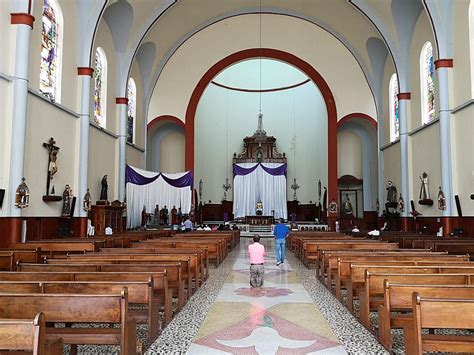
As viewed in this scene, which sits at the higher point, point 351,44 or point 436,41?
point 351,44

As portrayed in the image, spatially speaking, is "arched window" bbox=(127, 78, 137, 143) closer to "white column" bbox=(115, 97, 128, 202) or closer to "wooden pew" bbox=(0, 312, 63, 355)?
"white column" bbox=(115, 97, 128, 202)

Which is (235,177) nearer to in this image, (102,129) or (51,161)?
(102,129)

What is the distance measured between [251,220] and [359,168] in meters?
6.72

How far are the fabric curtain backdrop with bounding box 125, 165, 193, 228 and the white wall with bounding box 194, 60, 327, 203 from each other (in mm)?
7954

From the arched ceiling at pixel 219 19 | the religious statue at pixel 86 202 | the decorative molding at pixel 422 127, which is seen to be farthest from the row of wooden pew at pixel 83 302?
the arched ceiling at pixel 219 19

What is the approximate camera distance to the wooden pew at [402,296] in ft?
10.8

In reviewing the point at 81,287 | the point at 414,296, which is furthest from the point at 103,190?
the point at 414,296

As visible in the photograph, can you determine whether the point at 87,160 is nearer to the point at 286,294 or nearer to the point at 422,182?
the point at 286,294

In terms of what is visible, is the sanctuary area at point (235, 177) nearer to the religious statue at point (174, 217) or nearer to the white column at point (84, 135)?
the white column at point (84, 135)

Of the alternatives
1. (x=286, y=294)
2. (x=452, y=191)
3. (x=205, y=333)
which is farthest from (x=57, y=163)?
(x=452, y=191)

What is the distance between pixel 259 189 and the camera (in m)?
24.2

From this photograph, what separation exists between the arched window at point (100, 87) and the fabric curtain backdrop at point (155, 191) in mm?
2426

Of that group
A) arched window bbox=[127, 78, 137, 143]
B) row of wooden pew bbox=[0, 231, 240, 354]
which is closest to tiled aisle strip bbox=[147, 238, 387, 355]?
row of wooden pew bbox=[0, 231, 240, 354]

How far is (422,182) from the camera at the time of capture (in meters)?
14.6
